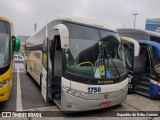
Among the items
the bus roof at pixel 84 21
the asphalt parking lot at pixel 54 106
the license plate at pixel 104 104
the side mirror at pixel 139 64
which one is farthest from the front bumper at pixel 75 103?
the side mirror at pixel 139 64

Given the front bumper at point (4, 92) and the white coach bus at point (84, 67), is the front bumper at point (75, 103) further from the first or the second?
the front bumper at point (4, 92)

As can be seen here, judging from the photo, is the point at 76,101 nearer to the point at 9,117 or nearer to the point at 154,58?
the point at 9,117

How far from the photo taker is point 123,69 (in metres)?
6.46

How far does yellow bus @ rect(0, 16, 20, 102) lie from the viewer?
5598mm

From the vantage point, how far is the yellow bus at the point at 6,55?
220 inches

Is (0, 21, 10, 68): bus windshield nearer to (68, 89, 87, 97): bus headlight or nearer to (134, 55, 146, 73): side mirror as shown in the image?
(68, 89, 87, 97): bus headlight

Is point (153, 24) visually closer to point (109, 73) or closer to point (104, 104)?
point (109, 73)

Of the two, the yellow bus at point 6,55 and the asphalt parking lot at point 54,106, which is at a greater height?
the yellow bus at point 6,55

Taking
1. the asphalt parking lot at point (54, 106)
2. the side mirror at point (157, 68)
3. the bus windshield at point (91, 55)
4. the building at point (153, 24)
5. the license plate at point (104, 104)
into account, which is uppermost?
the building at point (153, 24)

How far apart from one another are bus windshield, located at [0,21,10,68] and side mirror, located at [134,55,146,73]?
18.4 ft

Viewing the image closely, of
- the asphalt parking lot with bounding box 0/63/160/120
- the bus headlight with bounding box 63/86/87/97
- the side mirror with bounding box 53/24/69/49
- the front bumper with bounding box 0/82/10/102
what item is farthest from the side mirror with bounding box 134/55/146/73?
the front bumper with bounding box 0/82/10/102

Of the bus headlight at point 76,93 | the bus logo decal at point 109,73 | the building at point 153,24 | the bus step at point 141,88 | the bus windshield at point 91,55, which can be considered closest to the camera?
the bus headlight at point 76,93

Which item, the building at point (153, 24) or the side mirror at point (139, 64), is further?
the building at point (153, 24)

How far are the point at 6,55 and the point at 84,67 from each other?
8.03 ft
